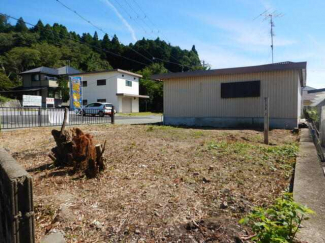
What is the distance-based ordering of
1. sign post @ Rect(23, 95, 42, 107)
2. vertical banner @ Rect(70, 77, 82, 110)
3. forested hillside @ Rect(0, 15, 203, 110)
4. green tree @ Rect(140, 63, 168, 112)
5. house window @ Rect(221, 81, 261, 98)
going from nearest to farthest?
1. house window @ Rect(221, 81, 261, 98)
2. vertical banner @ Rect(70, 77, 82, 110)
3. sign post @ Rect(23, 95, 42, 107)
4. green tree @ Rect(140, 63, 168, 112)
5. forested hillside @ Rect(0, 15, 203, 110)

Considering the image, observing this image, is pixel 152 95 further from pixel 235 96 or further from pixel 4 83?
pixel 235 96

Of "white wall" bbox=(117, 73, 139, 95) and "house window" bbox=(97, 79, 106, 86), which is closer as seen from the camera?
"white wall" bbox=(117, 73, 139, 95)

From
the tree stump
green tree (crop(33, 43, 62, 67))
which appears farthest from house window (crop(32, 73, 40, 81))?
the tree stump

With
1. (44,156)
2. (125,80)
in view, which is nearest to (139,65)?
(125,80)

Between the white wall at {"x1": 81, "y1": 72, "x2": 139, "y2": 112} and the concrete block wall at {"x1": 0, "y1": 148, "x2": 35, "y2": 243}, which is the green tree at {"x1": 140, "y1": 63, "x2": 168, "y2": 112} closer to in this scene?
the white wall at {"x1": 81, "y1": 72, "x2": 139, "y2": 112}

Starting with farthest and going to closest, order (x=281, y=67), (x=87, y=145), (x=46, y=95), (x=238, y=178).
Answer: (x=46, y=95) < (x=281, y=67) < (x=87, y=145) < (x=238, y=178)

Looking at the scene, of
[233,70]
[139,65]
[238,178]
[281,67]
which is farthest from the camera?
[139,65]

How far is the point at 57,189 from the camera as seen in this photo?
10.0ft

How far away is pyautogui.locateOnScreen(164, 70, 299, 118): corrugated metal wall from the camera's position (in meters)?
9.82

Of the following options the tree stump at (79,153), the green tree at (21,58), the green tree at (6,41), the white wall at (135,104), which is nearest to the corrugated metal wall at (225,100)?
the tree stump at (79,153)

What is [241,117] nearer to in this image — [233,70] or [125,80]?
[233,70]

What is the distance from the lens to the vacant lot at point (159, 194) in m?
2.08

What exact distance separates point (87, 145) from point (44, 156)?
1793 mm

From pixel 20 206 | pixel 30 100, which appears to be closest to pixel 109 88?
pixel 30 100
